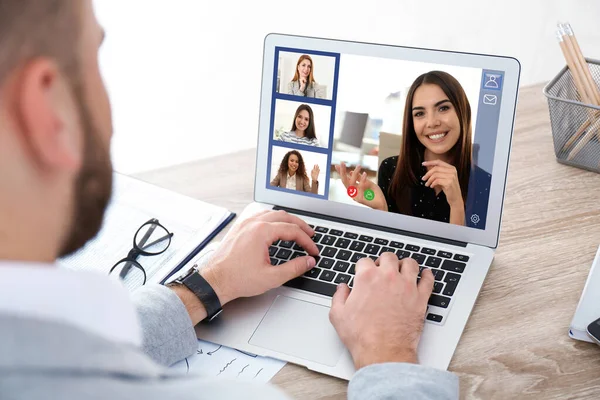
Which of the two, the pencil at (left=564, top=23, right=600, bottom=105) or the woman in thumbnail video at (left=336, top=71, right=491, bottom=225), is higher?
the pencil at (left=564, top=23, right=600, bottom=105)

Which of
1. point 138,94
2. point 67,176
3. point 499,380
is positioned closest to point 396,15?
point 138,94

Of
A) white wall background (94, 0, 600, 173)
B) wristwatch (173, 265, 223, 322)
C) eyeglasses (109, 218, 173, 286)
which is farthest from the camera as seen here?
white wall background (94, 0, 600, 173)

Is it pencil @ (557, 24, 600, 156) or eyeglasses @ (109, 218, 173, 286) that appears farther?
pencil @ (557, 24, 600, 156)

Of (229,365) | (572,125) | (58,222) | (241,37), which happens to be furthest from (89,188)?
(241,37)

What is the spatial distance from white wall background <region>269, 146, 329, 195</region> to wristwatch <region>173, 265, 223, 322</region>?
0.87 ft

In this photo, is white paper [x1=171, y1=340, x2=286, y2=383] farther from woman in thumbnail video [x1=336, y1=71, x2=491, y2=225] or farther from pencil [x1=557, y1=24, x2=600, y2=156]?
pencil [x1=557, y1=24, x2=600, y2=156]

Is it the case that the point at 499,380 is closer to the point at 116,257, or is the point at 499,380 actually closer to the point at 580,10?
the point at 116,257

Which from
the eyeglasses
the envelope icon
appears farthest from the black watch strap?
the envelope icon

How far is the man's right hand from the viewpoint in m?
0.80

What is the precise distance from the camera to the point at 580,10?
244 centimetres

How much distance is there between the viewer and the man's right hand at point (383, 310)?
798 millimetres

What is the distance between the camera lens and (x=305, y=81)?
106cm

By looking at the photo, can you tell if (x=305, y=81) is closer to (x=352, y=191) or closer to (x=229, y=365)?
(x=352, y=191)

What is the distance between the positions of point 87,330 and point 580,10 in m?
→ 2.43
